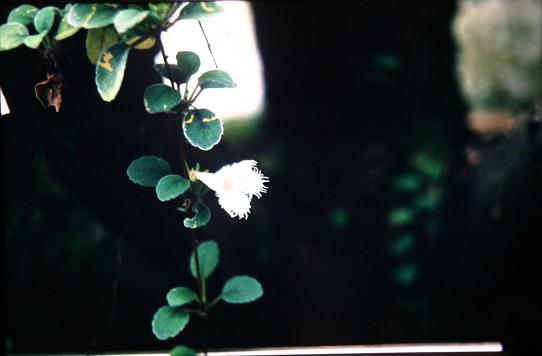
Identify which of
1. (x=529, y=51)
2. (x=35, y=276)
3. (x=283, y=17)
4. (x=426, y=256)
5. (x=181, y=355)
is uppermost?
(x=529, y=51)

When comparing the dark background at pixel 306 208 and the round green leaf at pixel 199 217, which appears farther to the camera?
the dark background at pixel 306 208

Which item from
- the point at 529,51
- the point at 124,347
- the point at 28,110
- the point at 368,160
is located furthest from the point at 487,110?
the point at 28,110

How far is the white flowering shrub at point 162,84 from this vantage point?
1.82ft

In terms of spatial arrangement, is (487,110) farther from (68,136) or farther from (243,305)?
(68,136)

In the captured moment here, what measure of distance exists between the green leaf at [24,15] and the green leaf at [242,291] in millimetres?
493

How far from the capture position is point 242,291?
712 mm

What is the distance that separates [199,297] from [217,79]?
335 mm

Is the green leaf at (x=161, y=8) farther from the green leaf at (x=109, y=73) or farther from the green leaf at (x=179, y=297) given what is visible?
the green leaf at (x=179, y=297)

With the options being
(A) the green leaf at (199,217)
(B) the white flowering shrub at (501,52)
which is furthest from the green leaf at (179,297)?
(B) the white flowering shrub at (501,52)

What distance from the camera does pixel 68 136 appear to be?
84 centimetres

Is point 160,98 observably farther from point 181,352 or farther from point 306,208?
point 306,208

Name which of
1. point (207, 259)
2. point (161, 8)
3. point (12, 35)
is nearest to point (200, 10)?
point (161, 8)

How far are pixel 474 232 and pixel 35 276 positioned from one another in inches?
49.7

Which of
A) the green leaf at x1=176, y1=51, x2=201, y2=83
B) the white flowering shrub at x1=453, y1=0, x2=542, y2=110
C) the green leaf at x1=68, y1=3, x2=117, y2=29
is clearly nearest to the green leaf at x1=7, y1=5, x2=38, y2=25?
the green leaf at x1=68, y1=3, x2=117, y2=29
